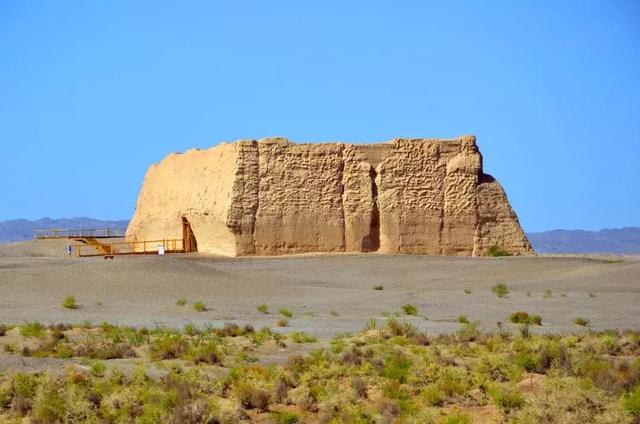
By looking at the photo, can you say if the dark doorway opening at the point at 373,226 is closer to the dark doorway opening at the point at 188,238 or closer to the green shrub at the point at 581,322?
the dark doorway opening at the point at 188,238

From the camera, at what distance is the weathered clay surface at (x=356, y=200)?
41281 mm

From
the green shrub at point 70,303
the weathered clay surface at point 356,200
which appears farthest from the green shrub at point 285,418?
the weathered clay surface at point 356,200

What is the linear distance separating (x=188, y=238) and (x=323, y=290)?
43.3 feet

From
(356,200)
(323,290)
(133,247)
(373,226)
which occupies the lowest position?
(323,290)

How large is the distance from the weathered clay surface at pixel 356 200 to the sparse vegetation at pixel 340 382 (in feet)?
69.8

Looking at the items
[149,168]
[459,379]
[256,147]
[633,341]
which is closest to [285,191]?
[256,147]

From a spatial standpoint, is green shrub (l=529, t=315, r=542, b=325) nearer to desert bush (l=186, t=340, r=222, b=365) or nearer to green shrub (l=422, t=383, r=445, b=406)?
desert bush (l=186, t=340, r=222, b=365)

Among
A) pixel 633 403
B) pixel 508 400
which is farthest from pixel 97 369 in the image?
pixel 633 403

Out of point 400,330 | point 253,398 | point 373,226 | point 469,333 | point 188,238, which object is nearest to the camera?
point 253,398

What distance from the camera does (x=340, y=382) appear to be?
51.2 feet

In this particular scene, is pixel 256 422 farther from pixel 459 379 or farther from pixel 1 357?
pixel 1 357

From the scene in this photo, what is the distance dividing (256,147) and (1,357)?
2506cm

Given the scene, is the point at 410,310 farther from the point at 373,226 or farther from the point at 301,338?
the point at 373,226

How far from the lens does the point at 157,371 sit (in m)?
16.5
